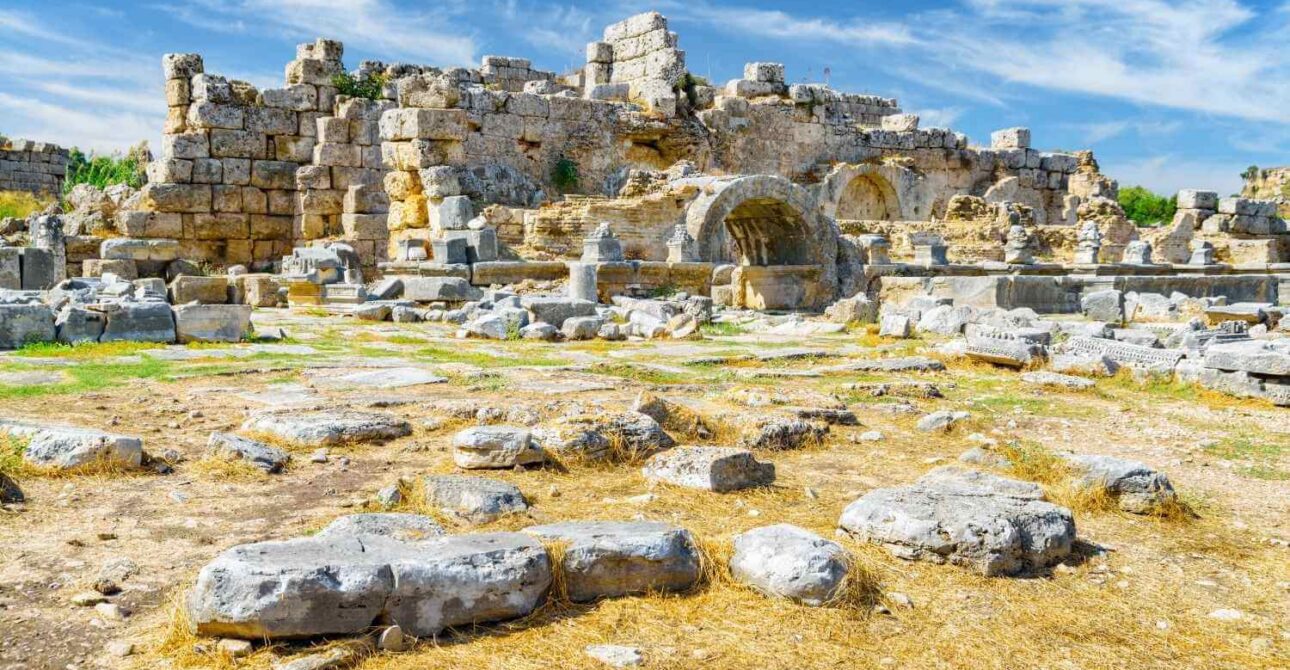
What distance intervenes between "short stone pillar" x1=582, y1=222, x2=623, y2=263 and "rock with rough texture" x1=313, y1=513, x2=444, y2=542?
10958mm

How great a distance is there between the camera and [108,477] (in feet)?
14.1

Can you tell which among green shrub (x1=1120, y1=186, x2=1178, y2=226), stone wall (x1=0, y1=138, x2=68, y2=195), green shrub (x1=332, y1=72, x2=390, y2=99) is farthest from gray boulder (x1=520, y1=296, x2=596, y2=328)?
green shrub (x1=1120, y1=186, x2=1178, y2=226)

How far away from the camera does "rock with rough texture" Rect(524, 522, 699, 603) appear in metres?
3.15

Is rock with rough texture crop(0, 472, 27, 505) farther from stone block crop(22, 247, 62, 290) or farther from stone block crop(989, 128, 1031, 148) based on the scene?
stone block crop(989, 128, 1031, 148)

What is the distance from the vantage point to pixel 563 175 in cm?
2031

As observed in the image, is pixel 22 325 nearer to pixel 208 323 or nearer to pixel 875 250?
pixel 208 323

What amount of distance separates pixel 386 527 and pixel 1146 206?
55.6 meters

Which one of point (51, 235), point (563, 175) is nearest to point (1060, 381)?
point (563, 175)

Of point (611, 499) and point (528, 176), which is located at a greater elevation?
point (528, 176)

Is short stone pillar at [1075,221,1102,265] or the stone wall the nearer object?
short stone pillar at [1075,221,1102,265]

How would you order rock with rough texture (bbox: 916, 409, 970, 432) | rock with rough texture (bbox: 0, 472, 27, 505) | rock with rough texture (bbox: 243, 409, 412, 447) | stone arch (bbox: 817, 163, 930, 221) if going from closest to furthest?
1. rock with rough texture (bbox: 0, 472, 27, 505)
2. rock with rough texture (bbox: 243, 409, 412, 447)
3. rock with rough texture (bbox: 916, 409, 970, 432)
4. stone arch (bbox: 817, 163, 930, 221)

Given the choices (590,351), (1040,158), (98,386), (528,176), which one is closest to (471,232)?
(528,176)

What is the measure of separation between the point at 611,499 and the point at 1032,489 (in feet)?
5.66

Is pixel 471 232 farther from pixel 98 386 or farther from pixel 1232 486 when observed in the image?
pixel 1232 486
